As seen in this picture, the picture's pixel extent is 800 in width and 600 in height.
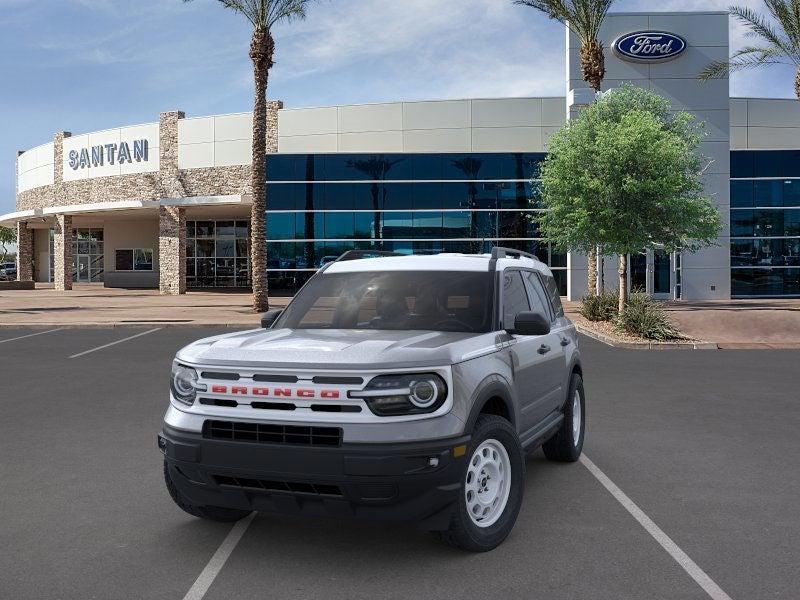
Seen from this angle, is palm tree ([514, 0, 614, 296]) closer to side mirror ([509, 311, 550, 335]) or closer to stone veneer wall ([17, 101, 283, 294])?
stone veneer wall ([17, 101, 283, 294])

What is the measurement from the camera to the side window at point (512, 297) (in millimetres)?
5406

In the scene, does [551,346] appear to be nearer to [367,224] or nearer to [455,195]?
[455,195]

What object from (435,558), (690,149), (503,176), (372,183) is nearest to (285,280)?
(372,183)

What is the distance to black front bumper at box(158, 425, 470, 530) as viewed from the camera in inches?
156

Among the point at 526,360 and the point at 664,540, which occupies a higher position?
the point at 526,360

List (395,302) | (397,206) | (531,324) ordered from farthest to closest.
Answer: (397,206), (395,302), (531,324)

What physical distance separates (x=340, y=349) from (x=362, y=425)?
0.48 m

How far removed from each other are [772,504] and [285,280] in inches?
1305

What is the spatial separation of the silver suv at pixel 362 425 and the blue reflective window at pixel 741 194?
3429 centimetres

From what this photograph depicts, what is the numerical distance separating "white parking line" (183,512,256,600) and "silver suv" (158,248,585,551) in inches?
4.7

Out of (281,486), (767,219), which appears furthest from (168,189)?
(281,486)

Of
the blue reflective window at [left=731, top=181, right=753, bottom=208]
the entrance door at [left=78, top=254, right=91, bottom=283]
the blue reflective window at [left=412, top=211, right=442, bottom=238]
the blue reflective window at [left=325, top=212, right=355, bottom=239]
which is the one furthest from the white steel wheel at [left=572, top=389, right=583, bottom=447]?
the entrance door at [left=78, top=254, right=91, bottom=283]

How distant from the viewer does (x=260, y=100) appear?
26047mm

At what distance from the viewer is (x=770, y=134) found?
36812mm
